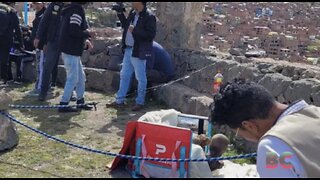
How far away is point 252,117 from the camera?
6.95 feet

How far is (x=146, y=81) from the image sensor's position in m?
6.05

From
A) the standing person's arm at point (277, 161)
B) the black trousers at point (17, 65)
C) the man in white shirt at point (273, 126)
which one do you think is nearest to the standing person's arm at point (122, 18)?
the black trousers at point (17, 65)

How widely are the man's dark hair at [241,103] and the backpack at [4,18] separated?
5559 mm

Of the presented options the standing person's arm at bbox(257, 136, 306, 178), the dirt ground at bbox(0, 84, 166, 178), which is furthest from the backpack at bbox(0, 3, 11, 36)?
the standing person's arm at bbox(257, 136, 306, 178)

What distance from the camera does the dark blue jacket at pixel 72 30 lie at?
5.65m

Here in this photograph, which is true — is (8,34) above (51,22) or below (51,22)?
below

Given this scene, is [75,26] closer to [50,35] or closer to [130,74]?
[50,35]

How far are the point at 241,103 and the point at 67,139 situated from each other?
2.96 meters

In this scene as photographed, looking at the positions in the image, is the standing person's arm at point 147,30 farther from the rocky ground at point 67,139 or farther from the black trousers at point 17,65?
the black trousers at point 17,65

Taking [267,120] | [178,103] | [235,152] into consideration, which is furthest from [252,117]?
[178,103]

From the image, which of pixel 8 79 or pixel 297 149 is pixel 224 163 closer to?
pixel 297 149

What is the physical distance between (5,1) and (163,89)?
9.14 ft

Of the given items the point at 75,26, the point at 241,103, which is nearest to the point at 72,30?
the point at 75,26

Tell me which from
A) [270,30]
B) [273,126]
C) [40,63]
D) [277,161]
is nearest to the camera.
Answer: [277,161]
